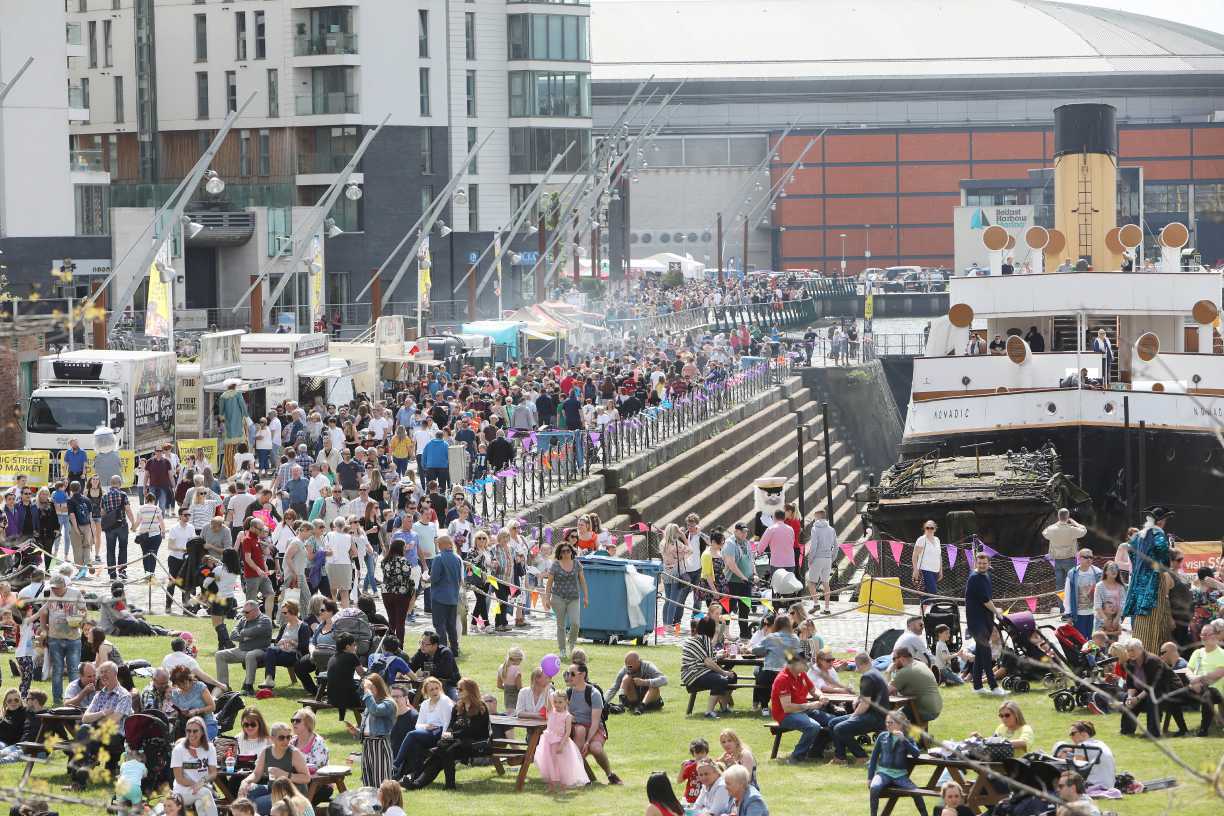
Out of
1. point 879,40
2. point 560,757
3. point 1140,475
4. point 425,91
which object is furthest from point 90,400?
point 879,40

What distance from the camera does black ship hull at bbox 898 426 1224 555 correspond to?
31.5 metres

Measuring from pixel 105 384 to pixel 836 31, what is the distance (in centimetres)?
10232

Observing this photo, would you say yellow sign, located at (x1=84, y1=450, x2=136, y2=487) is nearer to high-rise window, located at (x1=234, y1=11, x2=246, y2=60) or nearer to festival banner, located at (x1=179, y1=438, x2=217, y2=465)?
festival banner, located at (x1=179, y1=438, x2=217, y2=465)

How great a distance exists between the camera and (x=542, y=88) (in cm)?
8594

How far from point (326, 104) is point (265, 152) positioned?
3.17m

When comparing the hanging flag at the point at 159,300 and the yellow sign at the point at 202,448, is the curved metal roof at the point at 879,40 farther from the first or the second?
the yellow sign at the point at 202,448

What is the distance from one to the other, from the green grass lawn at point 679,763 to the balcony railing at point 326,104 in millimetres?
57632

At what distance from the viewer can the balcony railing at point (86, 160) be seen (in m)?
66.2

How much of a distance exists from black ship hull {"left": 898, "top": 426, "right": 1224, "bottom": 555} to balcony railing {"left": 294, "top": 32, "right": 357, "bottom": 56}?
4777cm

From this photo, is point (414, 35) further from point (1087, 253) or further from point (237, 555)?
point (237, 555)

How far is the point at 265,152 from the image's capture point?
75.6 m

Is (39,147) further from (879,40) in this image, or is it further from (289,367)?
(879,40)

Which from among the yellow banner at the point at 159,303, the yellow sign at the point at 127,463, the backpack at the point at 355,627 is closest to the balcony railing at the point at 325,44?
the yellow banner at the point at 159,303

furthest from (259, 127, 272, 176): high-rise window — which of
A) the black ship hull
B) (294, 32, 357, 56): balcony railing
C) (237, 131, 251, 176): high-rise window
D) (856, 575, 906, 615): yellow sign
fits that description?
(856, 575, 906, 615): yellow sign
